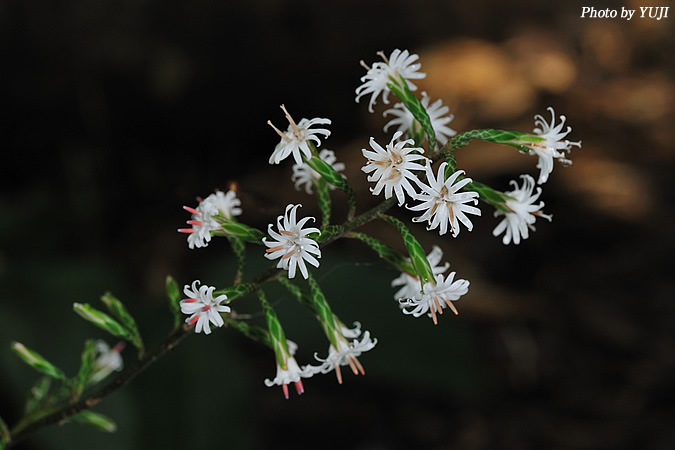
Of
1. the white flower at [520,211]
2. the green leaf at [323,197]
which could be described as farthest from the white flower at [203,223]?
the white flower at [520,211]

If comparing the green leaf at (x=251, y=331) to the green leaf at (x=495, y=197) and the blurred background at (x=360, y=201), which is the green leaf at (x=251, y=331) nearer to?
the green leaf at (x=495, y=197)

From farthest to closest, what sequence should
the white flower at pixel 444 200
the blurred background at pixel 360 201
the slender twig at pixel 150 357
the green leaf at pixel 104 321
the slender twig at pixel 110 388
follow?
1. the blurred background at pixel 360 201
2. the green leaf at pixel 104 321
3. the slender twig at pixel 110 388
4. the slender twig at pixel 150 357
5. the white flower at pixel 444 200

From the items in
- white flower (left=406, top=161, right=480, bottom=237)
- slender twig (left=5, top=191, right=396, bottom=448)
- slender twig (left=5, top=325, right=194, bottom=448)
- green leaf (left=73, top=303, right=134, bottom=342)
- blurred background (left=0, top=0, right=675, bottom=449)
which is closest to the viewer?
white flower (left=406, top=161, right=480, bottom=237)

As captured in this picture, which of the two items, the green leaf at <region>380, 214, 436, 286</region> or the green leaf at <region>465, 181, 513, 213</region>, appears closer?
the green leaf at <region>380, 214, 436, 286</region>

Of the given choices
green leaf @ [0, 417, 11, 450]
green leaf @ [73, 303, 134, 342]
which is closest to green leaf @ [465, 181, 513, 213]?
green leaf @ [73, 303, 134, 342]

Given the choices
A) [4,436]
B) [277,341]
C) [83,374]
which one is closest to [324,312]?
[277,341]

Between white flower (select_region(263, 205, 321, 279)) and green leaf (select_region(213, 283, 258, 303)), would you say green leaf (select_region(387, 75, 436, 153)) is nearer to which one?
white flower (select_region(263, 205, 321, 279))
